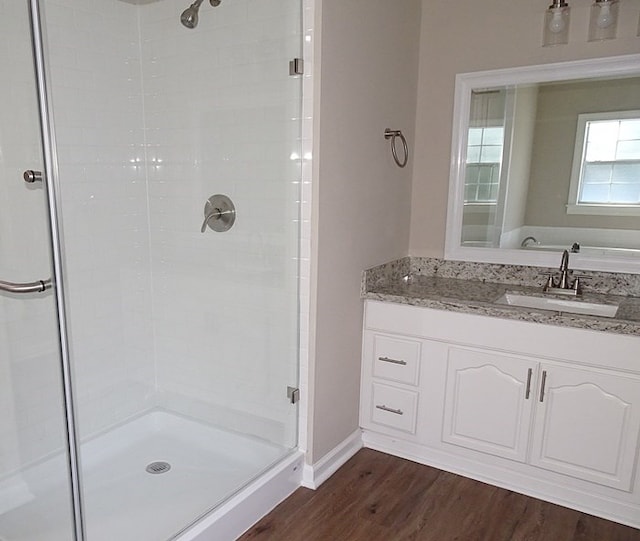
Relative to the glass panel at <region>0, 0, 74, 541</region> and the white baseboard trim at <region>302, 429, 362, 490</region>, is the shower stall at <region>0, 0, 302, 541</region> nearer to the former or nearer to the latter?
the glass panel at <region>0, 0, 74, 541</region>

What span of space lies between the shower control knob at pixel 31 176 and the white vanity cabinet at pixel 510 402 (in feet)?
4.87

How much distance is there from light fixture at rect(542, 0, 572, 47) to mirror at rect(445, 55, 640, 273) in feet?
0.38

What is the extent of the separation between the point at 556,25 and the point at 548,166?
628mm

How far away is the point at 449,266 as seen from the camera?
8.97 feet

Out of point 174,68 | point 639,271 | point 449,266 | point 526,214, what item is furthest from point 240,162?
point 639,271

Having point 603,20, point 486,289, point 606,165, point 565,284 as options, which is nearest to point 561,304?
point 565,284

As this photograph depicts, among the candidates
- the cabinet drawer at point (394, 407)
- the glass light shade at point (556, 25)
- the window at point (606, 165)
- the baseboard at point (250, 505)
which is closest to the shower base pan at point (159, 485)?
the baseboard at point (250, 505)

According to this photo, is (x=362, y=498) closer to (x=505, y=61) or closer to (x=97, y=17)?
(x=505, y=61)

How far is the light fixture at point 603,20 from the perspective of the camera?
84.0 inches

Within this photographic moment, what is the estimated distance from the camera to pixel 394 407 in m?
2.43

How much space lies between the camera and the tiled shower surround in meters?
2.15

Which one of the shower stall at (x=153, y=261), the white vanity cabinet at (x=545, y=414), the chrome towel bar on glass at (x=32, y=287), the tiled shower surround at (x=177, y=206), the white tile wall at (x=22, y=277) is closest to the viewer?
the chrome towel bar on glass at (x=32, y=287)

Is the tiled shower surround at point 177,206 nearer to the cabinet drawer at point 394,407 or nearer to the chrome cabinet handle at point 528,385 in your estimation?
the cabinet drawer at point 394,407

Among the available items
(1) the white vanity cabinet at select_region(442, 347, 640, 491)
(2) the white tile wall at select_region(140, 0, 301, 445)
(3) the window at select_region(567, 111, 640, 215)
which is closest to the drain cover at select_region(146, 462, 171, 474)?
(2) the white tile wall at select_region(140, 0, 301, 445)
